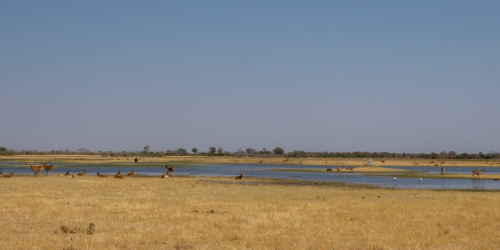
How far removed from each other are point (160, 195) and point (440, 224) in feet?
48.6

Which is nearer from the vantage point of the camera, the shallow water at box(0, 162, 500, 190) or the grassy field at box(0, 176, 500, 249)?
the grassy field at box(0, 176, 500, 249)

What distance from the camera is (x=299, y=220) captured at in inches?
658

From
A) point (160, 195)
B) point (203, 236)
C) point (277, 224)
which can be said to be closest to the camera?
point (203, 236)

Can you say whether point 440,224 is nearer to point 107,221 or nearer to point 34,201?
point 107,221

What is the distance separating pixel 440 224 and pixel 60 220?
44.2ft

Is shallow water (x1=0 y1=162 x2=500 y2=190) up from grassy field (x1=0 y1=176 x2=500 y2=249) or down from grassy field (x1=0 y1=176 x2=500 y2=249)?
down

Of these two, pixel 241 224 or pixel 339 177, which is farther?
pixel 339 177

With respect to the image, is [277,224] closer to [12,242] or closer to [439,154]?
[12,242]

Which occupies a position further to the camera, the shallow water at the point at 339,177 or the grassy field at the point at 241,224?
the shallow water at the point at 339,177

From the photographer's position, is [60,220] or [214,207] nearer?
[60,220]

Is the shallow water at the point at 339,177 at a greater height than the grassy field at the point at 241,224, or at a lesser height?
lesser

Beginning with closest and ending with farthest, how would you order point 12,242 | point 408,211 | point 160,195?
point 12,242
point 408,211
point 160,195

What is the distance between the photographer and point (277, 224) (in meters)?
15.9

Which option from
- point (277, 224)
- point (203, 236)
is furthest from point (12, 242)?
point (277, 224)
